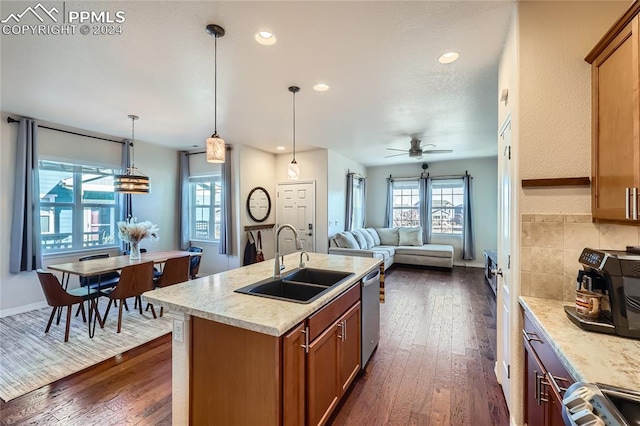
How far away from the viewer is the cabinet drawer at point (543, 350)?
44.1 inches

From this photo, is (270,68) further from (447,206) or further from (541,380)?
(447,206)

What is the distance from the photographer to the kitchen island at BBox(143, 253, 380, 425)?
4.42 ft

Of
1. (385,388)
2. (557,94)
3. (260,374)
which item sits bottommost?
(385,388)

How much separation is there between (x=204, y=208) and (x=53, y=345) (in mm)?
3549

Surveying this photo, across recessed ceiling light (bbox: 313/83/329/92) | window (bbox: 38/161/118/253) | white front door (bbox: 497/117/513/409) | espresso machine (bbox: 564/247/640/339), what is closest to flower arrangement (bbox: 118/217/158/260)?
window (bbox: 38/161/118/253)

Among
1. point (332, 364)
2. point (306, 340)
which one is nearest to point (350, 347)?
point (332, 364)

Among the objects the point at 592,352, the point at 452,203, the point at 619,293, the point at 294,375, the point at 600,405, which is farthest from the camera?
the point at 452,203

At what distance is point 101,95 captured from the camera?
3.14 m

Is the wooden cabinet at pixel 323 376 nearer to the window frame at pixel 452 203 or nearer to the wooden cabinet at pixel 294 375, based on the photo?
the wooden cabinet at pixel 294 375

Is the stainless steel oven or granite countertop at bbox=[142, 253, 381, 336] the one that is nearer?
the stainless steel oven

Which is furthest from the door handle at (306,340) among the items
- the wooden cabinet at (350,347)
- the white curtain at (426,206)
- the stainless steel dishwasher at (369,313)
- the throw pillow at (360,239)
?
the white curtain at (426,206)

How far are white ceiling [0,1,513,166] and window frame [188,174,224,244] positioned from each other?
163 cm

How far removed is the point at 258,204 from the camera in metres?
5.95

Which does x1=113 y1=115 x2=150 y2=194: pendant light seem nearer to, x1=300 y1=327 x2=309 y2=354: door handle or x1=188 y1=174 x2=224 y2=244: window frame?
x1=188 y1=174 x2=224 y2=244: window frame
